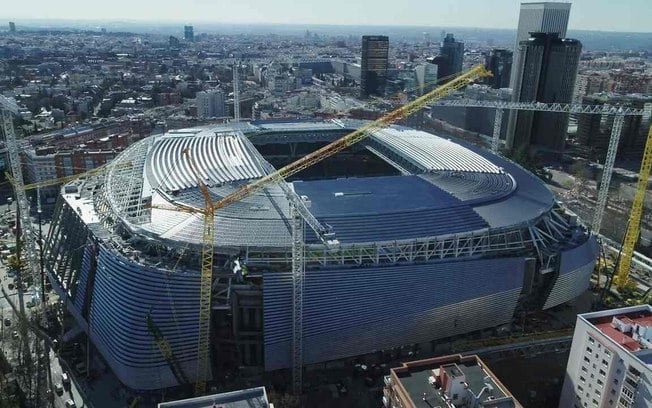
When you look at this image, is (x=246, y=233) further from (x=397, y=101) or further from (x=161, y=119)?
(x=397, y=101)

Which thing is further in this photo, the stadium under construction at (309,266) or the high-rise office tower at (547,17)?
the high-rise office tower at (547,17)

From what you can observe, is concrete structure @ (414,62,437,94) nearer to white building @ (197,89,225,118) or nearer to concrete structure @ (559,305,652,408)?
white building @ (197,89,225,118)

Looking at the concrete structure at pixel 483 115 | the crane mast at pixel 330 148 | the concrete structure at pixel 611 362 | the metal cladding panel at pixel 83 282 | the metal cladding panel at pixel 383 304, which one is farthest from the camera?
the concrete structure at pixel 483 115

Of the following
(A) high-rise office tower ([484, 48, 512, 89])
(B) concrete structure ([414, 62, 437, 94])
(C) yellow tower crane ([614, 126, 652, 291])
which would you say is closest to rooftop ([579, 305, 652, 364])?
(C) yellow tower crane ([614, 126, 652, 291])

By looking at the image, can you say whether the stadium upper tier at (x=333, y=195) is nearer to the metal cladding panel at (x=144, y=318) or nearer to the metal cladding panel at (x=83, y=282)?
the metal cladding panel at (x=144, y=318)

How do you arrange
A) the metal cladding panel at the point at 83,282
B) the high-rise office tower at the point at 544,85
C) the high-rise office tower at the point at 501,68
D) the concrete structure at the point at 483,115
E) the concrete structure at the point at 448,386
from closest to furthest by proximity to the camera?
the concrete structure at the point at 448,386
the metal cladding panel at the point at 83,282
the high-rise office tower at the point at 544,85
the concrete structure at the point at 483,115
the high-rise office tower at the point at 501,68

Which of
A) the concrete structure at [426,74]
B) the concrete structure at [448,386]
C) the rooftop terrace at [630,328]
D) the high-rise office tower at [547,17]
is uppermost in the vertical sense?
the high-rise office tower at [547,17]

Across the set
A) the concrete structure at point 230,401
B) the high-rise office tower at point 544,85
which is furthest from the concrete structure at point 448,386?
the high-rise office tower at point 544,85
